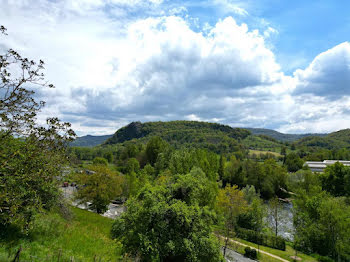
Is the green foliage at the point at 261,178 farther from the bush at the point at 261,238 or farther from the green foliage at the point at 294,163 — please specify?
the bush at the point at 261,238

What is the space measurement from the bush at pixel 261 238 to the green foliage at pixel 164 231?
2702 centimetres

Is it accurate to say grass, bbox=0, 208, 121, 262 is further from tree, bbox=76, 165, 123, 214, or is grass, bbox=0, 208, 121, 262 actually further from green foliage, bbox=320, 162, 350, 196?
green foliage, bbox=320, 162, 350, 196

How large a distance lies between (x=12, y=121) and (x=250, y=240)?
139ft

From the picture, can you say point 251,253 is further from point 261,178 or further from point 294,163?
point 294,163

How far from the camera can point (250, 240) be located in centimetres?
4025

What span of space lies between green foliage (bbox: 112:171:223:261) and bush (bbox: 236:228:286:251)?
27.0 m

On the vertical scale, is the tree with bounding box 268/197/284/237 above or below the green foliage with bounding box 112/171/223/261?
below

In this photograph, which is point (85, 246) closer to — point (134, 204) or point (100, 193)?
point (134, 204)

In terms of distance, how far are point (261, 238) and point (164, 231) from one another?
3128cm

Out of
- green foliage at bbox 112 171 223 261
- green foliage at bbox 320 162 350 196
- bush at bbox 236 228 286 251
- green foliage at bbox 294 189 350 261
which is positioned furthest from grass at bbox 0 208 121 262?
green foliage at bbox 320 162 350 196

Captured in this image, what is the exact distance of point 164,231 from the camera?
49.3 feet

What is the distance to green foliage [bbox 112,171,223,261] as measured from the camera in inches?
564

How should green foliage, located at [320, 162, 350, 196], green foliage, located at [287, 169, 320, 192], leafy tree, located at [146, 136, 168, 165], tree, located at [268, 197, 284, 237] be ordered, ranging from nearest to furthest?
tree, located at [268, 197, 284, 237], green foliage, located at [287, 169, 320, 192], green foliage, located at [320, 162, 350, 196], leafy tree, located at [146, 136, 168, 165]

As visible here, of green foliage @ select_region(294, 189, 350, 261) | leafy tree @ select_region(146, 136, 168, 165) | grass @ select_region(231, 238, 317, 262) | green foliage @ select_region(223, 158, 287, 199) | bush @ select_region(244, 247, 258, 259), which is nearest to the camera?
bush @ select_region(244, 247, 258, 259)
